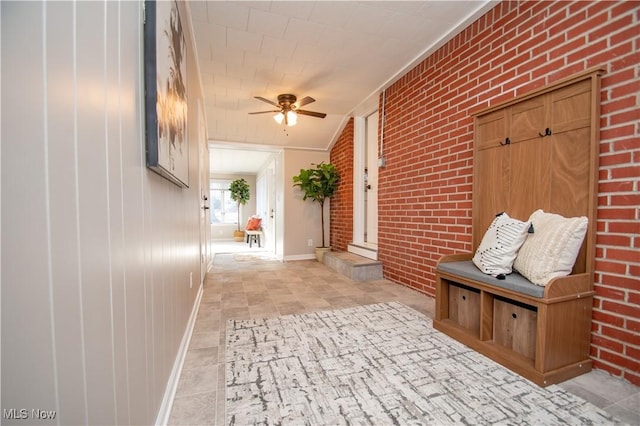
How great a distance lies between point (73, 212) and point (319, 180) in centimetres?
462

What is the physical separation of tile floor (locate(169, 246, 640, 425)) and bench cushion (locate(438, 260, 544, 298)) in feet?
1.66

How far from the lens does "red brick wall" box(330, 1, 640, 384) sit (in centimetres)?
146

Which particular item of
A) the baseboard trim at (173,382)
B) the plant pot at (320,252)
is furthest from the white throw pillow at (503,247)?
the plant pot at (320,252)

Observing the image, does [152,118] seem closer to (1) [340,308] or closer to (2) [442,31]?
(1) [340,308]

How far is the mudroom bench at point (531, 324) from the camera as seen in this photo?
1.44m

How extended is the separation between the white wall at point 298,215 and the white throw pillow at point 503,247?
3.80 metres

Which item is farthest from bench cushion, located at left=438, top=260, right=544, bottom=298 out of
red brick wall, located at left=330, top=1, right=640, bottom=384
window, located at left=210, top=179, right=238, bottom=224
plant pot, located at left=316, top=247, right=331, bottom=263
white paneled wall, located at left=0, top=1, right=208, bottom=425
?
window, located at left=210, top=179, right=238, bottom=224

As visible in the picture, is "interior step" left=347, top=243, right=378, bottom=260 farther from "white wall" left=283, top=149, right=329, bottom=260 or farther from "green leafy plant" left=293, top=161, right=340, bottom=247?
"green leafy plant" left=293, top=161, right=340, bottom=247

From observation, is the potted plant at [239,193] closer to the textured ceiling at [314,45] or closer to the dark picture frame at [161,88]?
the textured ceiling at [314,45]

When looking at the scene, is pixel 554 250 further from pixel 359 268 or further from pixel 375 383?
pixel 359 268

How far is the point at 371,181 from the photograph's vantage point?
172 inches

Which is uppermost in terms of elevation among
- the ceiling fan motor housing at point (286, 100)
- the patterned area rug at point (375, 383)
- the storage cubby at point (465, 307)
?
the ceiling fan motor housing at point (286, 100)

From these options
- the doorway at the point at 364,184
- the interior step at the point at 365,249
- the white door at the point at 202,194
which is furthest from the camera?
the doorway at the point at 364,184

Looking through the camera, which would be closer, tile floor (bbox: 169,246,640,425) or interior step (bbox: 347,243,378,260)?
tile floor (bbox: 169,246,640,425)
